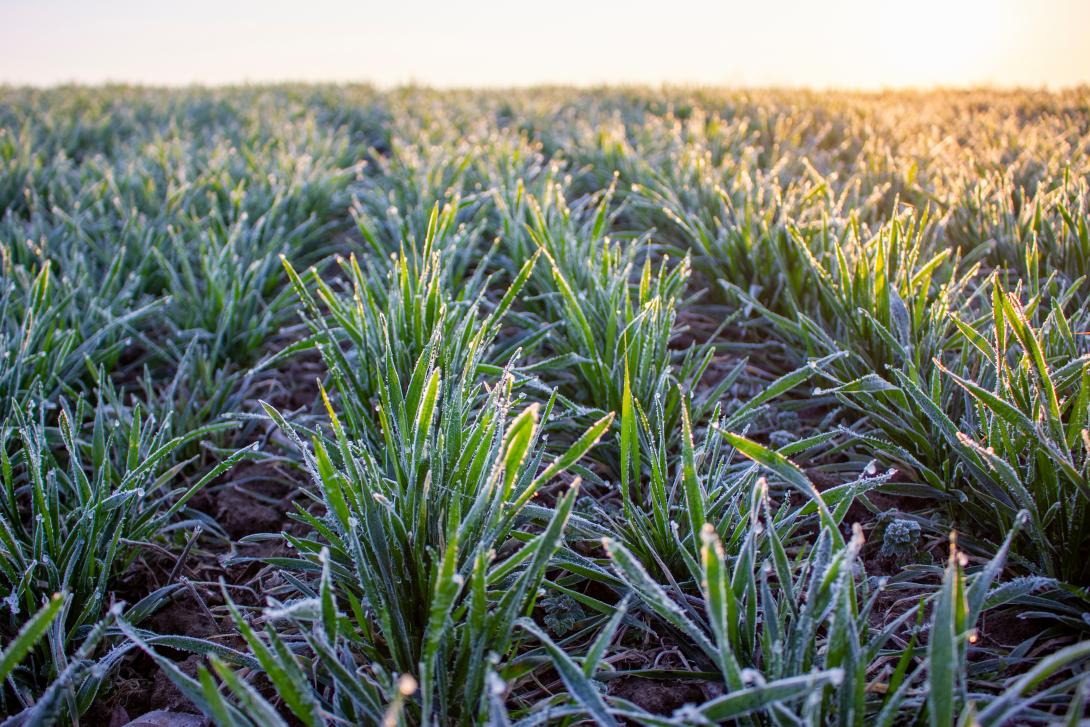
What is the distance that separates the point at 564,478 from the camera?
1353mm

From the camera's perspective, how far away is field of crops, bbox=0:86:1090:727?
29.8 inches

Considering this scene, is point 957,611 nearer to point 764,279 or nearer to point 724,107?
point 764,279

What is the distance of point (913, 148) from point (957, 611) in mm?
2974

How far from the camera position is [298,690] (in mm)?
706

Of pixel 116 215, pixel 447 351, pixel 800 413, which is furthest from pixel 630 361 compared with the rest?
pixel 116 215

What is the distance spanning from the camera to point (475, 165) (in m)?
3.09

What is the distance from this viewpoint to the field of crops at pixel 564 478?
2.49ft

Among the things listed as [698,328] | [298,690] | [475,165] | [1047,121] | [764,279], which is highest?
[1047,121]

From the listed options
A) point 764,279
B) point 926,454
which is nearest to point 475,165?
point 764,279

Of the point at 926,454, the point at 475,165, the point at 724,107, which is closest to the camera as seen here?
the point at 926,454

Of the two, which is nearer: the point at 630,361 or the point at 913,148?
the point at 630,361

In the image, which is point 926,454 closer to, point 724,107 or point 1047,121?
point 1047,121

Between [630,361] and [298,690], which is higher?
[630,361]

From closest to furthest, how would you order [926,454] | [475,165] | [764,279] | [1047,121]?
[926,454], [764,279], [475,165], [1047,121]
